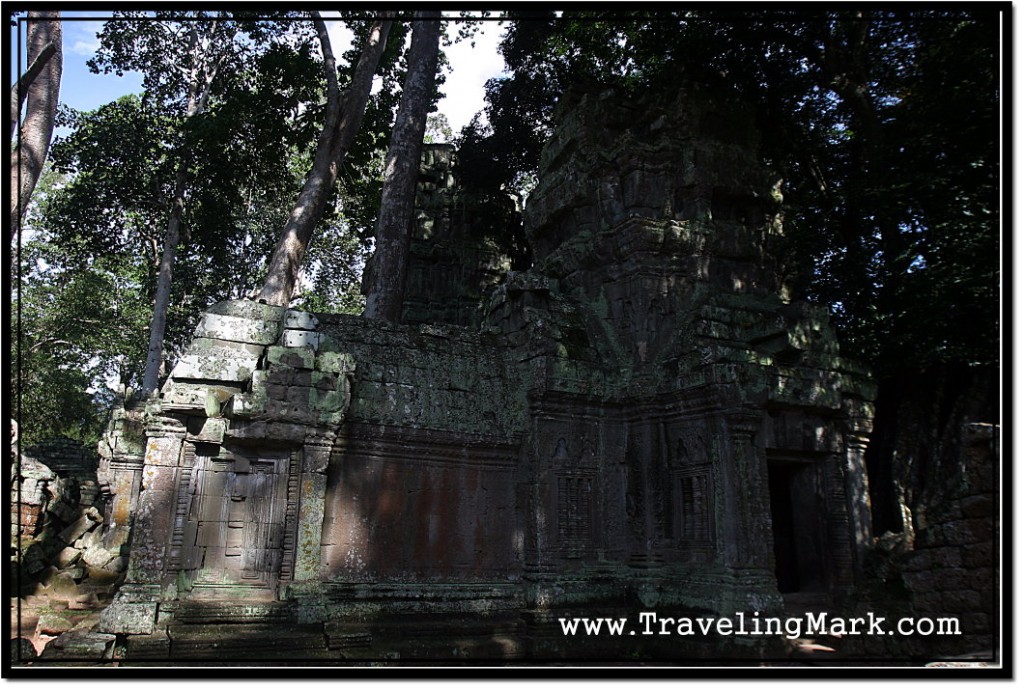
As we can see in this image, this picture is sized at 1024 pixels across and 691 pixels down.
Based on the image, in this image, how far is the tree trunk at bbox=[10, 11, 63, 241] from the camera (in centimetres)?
793

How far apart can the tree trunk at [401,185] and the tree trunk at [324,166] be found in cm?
95

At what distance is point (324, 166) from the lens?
1507cm

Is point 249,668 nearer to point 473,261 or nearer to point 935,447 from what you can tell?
point 935,447

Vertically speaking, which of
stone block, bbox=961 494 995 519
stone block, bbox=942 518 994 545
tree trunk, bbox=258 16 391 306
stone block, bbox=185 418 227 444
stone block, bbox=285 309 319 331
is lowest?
stone block, bbox=942 518 994 545

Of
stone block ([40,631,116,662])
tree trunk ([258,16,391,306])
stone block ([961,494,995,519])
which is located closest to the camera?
stone block ([40,631,116,662])

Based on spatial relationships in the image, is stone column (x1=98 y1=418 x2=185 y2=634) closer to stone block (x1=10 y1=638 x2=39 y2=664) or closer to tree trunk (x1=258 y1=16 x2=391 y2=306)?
stone block (x1=10 y1=638 x2=39 y2=664)

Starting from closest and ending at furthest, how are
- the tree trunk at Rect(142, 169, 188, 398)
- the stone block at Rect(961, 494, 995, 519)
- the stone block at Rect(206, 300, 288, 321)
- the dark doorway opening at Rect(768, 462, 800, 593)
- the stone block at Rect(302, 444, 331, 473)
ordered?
the stone block at Rect(961, 494, 995, 519), the stone block at Rect(302, 444, 331, 473), the stone block at Rect(206, 300, 288, 321), the dark doorway opening at Rect(768, 462, 800, 593), the tree trunk at Rect(142, 169, 188, 398)

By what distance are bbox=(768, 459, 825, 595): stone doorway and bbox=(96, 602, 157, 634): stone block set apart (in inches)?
284

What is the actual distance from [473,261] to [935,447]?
33.0 feet

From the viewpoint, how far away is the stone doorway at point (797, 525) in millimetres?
9750

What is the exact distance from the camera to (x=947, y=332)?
35.5 feet

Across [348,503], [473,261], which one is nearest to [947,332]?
[348,503]

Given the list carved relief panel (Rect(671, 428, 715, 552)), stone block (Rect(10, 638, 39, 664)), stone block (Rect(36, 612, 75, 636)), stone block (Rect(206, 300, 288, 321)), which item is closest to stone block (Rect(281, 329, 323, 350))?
stone block (Rect(206, 300, 288, 321))

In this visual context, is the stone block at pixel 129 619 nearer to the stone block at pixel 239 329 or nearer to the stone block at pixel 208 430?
the stone block at pixel 208 430
